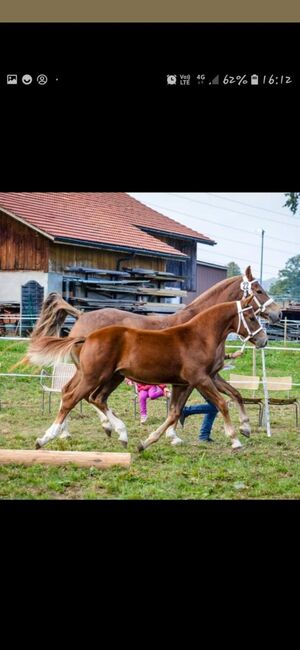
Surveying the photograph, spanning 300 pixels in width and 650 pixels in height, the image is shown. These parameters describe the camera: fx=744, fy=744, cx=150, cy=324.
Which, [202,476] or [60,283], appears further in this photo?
[60,283]

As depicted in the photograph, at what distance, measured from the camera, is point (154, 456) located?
175 inches

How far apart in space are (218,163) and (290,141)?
315 mm

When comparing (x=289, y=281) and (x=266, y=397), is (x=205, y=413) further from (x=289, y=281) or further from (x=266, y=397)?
(x=289, y=281)

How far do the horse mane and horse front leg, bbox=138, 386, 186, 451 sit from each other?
0.80 meters

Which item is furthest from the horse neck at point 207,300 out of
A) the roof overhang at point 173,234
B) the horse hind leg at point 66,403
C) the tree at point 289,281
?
the horse hind leg at point 66,403

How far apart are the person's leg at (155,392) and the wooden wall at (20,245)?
4.30ft

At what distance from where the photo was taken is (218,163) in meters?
3.19

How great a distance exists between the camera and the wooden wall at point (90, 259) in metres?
4.29

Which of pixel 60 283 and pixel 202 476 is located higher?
pixel 60 283

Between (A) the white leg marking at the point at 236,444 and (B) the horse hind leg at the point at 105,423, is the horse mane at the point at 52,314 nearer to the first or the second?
(B) the horse hind leg at the point at 105,423

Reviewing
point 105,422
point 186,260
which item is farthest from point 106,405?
point 186,260
